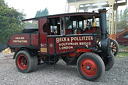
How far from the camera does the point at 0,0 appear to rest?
57.6 feet

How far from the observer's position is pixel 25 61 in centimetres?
606

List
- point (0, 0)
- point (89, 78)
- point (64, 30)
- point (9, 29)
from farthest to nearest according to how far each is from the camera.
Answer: point (0, 0) < point (9, 29) < point (64, 30) < point (89, 78)

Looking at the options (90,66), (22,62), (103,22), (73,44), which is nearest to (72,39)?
(73,44)

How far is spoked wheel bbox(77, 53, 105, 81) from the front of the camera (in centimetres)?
434

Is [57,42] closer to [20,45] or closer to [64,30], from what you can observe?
[64,30]

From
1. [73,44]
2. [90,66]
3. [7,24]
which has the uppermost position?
[7,24]

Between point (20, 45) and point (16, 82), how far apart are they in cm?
201

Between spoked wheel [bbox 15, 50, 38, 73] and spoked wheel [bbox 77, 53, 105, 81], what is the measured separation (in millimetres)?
2127

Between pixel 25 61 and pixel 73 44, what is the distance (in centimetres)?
251

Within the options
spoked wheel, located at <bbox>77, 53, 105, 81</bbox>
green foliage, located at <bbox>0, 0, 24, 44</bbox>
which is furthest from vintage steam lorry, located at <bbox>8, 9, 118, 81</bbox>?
green foliage, located at <bbox>0, 0, 24, 44</bbox>

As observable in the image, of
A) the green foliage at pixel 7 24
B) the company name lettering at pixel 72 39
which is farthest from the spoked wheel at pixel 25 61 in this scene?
the green foliage at pixel 7 24

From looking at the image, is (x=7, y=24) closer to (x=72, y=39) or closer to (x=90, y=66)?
(x=72, y=39)

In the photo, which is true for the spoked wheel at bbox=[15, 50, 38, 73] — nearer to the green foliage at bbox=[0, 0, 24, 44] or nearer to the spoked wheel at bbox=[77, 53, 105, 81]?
the spoked wheel at bbox=[77, 53, 105, 81]

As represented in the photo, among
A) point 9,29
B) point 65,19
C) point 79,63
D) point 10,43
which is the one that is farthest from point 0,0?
point 79,63
